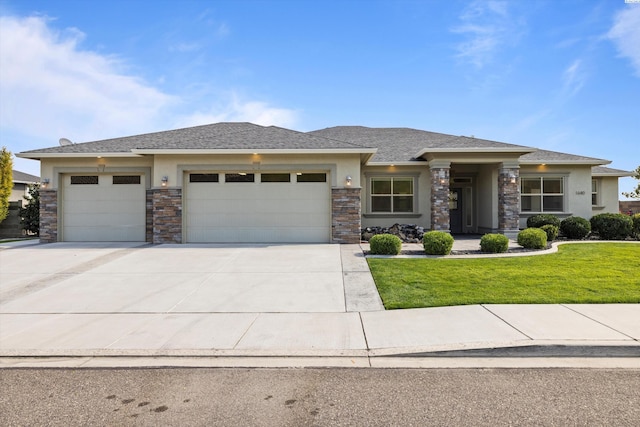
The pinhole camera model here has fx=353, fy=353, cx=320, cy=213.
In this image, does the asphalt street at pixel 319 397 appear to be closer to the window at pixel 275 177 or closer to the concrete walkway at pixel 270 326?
the concrete walkway at pixel 270 326

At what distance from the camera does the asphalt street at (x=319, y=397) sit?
2979 mm

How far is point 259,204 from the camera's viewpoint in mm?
13656

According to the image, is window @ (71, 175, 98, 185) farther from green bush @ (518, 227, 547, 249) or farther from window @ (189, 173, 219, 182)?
green bush @ (518, 227, 547, 249)

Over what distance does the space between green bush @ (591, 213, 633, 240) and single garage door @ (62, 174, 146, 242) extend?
19278 millimetres

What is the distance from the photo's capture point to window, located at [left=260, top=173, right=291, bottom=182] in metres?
13.8

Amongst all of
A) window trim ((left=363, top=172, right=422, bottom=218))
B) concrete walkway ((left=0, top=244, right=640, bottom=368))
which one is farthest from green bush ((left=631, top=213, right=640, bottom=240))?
concrete walkway ((left=0, top=244, right=640, bottom=368))

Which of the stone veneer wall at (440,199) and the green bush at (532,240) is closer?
the green bush at (532,240)

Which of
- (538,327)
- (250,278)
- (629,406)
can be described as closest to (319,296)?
(250,278)

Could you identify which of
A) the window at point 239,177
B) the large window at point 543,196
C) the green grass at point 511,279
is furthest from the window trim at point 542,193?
the window at point 239,177

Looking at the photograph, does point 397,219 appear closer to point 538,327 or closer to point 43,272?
point 538,327

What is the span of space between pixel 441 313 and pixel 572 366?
2.01 metres

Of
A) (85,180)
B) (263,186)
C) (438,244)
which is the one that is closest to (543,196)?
(438,244)

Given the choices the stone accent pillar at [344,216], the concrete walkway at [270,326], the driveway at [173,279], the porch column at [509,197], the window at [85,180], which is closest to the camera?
the concrete walkway at [270,326]

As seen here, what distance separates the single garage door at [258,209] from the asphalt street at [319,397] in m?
9.65
